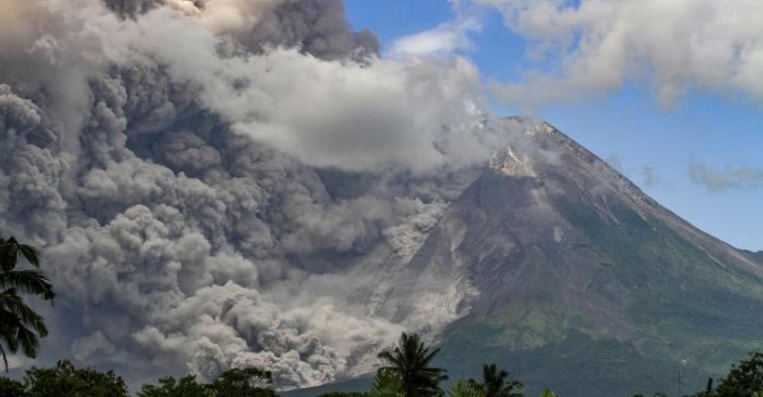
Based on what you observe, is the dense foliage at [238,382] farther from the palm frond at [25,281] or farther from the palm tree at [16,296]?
the palm frond at [25,281]

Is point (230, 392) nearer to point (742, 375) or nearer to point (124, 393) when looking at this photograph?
point (124, 393)

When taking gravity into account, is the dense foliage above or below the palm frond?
Result: above

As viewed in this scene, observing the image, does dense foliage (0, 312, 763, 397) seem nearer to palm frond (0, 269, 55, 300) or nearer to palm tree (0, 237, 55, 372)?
palm tree (0, 237, 55, 372)

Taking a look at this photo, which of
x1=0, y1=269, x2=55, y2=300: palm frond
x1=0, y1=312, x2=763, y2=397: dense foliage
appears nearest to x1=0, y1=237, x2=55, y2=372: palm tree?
x1=0, y1=269, x2=55, y2=300: palm frond

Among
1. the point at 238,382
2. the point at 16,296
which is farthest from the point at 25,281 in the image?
the point at 238,382

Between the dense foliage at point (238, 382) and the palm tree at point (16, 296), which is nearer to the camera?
the palm tree at point (16, 296)

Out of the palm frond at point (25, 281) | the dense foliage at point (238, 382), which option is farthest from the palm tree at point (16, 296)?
the dense foliage at point (238, 382)

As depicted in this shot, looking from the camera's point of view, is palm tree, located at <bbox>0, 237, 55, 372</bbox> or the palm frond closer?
palm tree, located at <bbox>0, 237, 55, 372</bbox>

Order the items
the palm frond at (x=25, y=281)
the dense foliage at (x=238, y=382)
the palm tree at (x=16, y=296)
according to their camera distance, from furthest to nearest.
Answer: the dense foliage at (x=238, y=382)
the palm frond at (x=25, y=281)
the palm tree at (x=16, y=296)

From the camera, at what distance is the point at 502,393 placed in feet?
322

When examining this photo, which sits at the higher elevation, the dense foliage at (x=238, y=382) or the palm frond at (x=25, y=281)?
the dense foliage at (x=238, y=382)

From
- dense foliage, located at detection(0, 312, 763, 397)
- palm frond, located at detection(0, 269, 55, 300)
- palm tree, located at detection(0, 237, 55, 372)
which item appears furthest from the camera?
dense foliage, located at detection(0, 312, 763, 397)

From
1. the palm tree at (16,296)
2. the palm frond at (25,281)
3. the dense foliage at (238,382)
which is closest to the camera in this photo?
the palm tree at (16,296)

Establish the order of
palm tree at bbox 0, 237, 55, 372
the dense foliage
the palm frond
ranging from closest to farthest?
palm tree at bbox 0, 237, 55, 372 → the palm frond → the dense foliage
